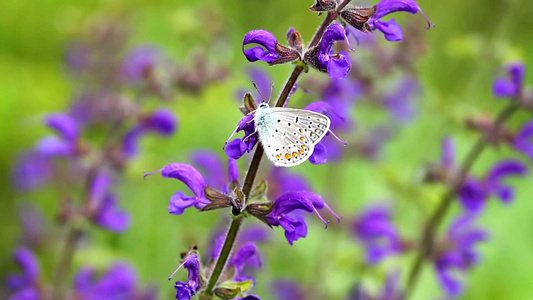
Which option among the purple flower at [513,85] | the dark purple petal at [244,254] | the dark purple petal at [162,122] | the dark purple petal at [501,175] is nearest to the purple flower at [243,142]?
the dark purple petal at [244,254]

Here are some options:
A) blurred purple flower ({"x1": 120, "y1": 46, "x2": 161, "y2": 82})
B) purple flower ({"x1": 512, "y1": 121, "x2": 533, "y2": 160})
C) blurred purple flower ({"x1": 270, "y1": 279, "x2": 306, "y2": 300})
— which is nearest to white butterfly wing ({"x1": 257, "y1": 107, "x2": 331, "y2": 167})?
purple flower ({"x1": 512, "y1": 121, "x2": 533, "y2": 160})

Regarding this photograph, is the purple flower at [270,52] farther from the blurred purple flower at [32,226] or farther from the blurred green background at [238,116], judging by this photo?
the blurred purple flower at [32,226]

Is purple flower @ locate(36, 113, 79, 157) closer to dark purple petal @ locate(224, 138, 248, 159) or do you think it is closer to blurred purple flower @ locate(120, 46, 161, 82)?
blurred purple flower @ locate(120, 46, 161, 82)

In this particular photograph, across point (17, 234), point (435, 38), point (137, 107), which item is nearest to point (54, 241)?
point (17, 234)

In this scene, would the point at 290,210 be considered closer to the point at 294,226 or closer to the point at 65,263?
the point at 294,226

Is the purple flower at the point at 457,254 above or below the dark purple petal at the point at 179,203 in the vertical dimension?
above

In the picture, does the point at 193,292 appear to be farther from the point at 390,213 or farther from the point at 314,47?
the point at 390,213
